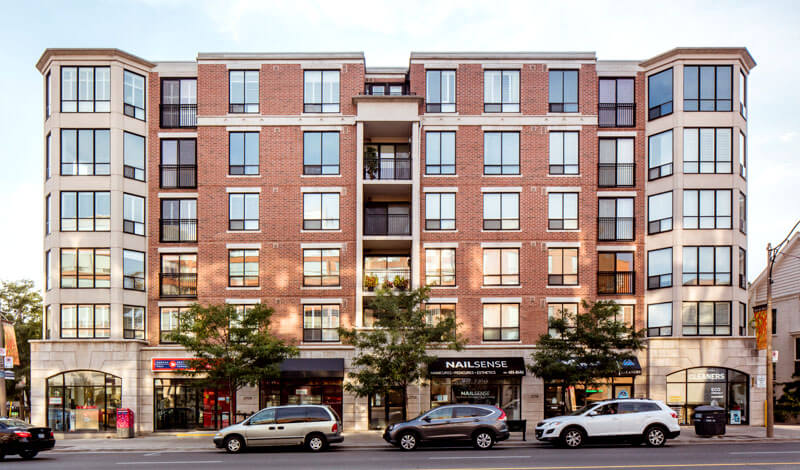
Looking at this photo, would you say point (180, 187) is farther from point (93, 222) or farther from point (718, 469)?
point (718, 469)

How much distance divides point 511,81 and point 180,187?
17399 mm

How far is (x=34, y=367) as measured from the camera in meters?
33.8

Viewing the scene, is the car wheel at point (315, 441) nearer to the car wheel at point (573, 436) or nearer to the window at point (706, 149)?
the car wheel at point (573, 436)

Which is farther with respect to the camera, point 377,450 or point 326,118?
point 326,118

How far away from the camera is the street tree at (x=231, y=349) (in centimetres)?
2831

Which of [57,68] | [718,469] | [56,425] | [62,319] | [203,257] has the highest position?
[57,68]

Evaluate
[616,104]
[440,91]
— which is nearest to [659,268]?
[616,104]

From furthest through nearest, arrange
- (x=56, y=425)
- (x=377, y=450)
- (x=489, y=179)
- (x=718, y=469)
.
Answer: (x=489, y=179), (x=56, y=425), (x=377, y=450), (x=718, y=469)

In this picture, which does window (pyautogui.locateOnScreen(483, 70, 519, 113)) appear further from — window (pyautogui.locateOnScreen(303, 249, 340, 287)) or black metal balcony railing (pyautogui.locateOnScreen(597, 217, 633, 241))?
window (pyautogui.locateOnScreen(303, 249, 340, 287))

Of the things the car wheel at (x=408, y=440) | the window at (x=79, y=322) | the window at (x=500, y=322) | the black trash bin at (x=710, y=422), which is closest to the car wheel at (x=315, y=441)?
the car wheel at (x=408, y=440)

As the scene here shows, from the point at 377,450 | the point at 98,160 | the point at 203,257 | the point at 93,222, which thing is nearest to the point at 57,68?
the point at 98,160

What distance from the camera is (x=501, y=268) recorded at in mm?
35719

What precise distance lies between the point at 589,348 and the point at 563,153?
34.8ft

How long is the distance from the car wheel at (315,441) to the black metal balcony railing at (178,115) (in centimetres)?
1872
